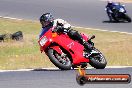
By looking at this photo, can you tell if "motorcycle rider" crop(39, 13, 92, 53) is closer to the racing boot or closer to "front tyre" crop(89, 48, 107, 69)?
the racing boot

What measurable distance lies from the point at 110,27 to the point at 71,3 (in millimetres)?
7159

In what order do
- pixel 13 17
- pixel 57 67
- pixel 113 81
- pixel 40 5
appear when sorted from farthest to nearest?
pixel 40 5
pixel 13 17
pixel 57 67
pixel 113 81

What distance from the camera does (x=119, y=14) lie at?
26188mm

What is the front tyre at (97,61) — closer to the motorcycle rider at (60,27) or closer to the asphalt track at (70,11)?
the motorcycle rider at (60,27)

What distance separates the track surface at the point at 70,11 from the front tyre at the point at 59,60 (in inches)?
507

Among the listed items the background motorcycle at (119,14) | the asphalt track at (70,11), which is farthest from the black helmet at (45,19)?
the background motorcycle at (119,14)

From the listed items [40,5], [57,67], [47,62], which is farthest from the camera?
[40,5]

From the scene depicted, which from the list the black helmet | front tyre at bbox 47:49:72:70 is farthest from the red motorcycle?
the black helmet

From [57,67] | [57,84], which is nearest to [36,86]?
[57,84]

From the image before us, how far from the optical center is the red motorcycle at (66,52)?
11609mm

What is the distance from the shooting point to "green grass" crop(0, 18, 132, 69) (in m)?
13.6

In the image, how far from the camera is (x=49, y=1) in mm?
32688

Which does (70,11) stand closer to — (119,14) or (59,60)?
(119,14)

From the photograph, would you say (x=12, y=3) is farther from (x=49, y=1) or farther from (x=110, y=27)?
(x=110, y=27)
